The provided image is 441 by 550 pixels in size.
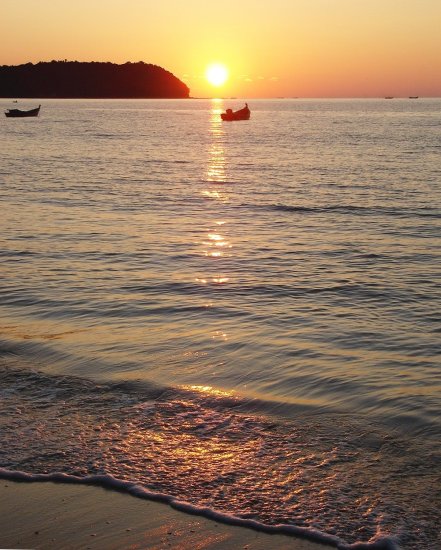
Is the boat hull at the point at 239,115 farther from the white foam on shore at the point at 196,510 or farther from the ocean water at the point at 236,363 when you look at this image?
the white foam on shore at the point at 196,510

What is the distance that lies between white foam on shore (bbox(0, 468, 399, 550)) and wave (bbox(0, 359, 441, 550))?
0.5 inches

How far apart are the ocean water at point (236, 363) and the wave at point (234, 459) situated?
0.02 metres

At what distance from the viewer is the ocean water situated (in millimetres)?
6492

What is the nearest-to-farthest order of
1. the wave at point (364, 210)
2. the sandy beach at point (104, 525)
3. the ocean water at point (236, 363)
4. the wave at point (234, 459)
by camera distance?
the sandy beach at point (104, 525) < the wave at point (234, 459) < the ocean water at point (236, 363) < the wave at point (364, 210)

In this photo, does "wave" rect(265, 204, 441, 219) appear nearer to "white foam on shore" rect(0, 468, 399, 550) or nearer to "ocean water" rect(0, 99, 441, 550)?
"ocean water" rect(0, 99, 441, 550)

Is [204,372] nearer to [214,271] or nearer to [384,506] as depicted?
[384,506]

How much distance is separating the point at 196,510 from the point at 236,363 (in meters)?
4.32

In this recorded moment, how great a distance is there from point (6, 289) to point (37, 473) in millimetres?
8649

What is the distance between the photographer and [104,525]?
19.2ft

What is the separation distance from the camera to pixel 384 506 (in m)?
6.13

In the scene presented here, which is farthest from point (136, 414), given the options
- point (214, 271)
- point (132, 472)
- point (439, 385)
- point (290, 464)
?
point (214, 271)

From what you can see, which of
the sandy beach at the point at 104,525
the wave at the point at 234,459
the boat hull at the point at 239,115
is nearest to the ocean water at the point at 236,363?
the wave at the point at 234,459

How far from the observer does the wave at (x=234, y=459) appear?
5.99 meters

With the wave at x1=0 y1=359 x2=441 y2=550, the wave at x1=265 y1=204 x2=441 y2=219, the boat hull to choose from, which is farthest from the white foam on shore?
the boat hull
